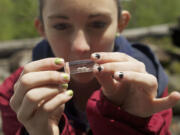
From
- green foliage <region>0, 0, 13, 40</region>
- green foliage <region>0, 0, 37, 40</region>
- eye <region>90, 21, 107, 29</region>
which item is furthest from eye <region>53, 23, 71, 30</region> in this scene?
green foliage <region>0, 0, 13, 40</region>

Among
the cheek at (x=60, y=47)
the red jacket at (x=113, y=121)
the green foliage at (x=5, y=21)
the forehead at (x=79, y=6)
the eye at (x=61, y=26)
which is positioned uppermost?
the forehead at (x=79, y=6)

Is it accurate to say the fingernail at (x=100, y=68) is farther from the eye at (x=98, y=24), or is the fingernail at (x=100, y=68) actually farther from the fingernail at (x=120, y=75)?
the eye at (x=98, y=24)

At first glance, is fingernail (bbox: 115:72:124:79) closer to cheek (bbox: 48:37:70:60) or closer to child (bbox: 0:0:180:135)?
child (bbox: 0:0:180:135)

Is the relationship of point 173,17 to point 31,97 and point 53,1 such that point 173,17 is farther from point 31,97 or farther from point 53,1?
point 31,97

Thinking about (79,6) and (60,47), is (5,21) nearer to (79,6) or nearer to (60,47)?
(60,47)

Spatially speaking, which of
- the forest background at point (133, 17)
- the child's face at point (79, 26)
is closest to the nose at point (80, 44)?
the child's face at point (79, 26)

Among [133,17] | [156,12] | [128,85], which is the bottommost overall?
[156,12]

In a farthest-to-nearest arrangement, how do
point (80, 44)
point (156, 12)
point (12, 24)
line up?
point (156, 12) → point (12, 24) → point (80, 44)

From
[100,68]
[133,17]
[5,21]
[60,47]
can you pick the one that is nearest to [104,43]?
[60,47]
